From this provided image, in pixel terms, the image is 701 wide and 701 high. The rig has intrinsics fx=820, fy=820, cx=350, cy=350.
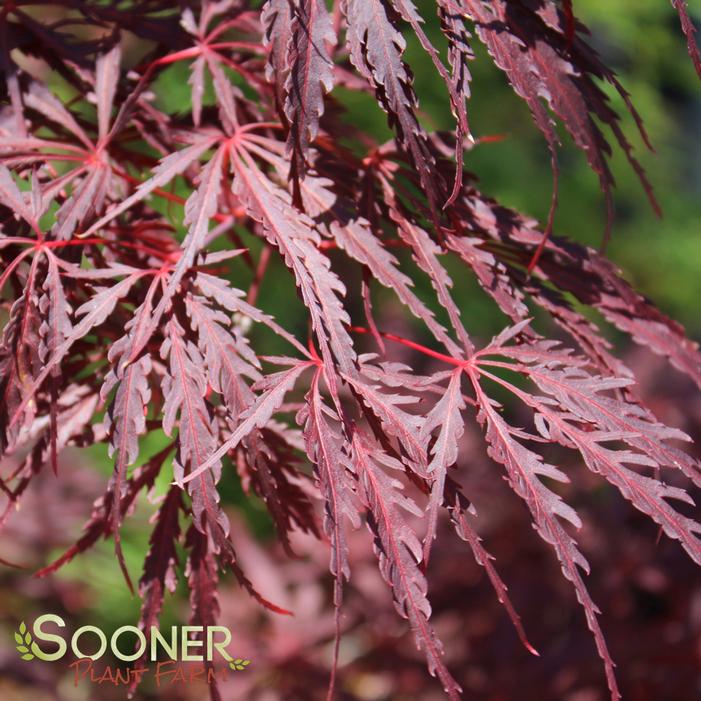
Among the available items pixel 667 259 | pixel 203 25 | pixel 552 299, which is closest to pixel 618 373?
pixel 552 299

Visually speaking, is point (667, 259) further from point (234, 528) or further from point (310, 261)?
point (310, 261)

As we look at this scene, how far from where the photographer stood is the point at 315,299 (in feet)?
2.49

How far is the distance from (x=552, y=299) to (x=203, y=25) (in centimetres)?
55

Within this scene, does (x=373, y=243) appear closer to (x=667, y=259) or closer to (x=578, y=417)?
(x=578, y=417)

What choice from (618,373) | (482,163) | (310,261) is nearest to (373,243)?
(310,261)

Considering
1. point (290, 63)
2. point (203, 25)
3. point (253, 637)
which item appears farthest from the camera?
point (253, 637)

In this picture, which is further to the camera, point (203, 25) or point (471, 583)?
point (471, 583)

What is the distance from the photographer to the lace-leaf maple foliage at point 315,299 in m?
0.73

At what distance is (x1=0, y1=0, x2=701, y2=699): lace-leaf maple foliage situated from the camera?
728mm

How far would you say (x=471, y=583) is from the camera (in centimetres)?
197

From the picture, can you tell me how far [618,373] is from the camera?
933 mm

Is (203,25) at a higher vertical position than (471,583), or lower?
higher

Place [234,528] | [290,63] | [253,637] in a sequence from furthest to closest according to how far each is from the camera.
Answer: [234,528] < [253,637] < [290,63]

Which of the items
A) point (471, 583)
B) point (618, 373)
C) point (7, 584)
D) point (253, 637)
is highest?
point (618, 373)
